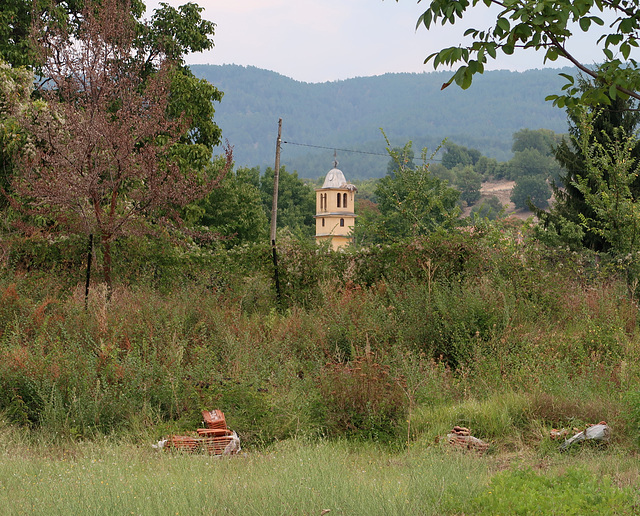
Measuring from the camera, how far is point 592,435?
213 inches

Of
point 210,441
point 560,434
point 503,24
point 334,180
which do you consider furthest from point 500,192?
point 503,24

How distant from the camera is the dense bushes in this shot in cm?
618

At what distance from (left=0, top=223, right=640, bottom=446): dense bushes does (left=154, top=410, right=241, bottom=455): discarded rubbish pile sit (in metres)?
0.28

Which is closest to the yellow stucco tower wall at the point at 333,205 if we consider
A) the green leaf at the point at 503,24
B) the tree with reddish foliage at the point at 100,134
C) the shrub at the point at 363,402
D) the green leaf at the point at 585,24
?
the tree with reddish foliage at the point at 100,134

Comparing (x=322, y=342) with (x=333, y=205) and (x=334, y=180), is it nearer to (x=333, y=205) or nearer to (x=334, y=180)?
(x=333, y=205)

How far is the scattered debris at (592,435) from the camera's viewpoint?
542cm

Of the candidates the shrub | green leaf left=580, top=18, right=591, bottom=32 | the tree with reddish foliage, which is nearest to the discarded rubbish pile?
the shrub

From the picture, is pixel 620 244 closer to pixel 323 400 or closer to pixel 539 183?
pixel 323 400

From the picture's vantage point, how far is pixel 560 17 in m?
3.32

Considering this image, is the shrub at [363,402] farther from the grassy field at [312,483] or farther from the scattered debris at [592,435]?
the scattered debris at [592,435]

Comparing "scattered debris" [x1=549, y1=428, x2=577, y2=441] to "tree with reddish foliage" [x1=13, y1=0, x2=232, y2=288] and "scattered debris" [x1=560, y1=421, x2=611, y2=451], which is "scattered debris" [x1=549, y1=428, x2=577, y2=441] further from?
"tree with reddish foliage" [x1=13, y1=0, x2=232, y2=288]

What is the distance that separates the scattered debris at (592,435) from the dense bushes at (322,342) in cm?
27

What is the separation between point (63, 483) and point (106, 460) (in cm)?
80

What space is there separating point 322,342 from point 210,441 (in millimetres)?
3184
